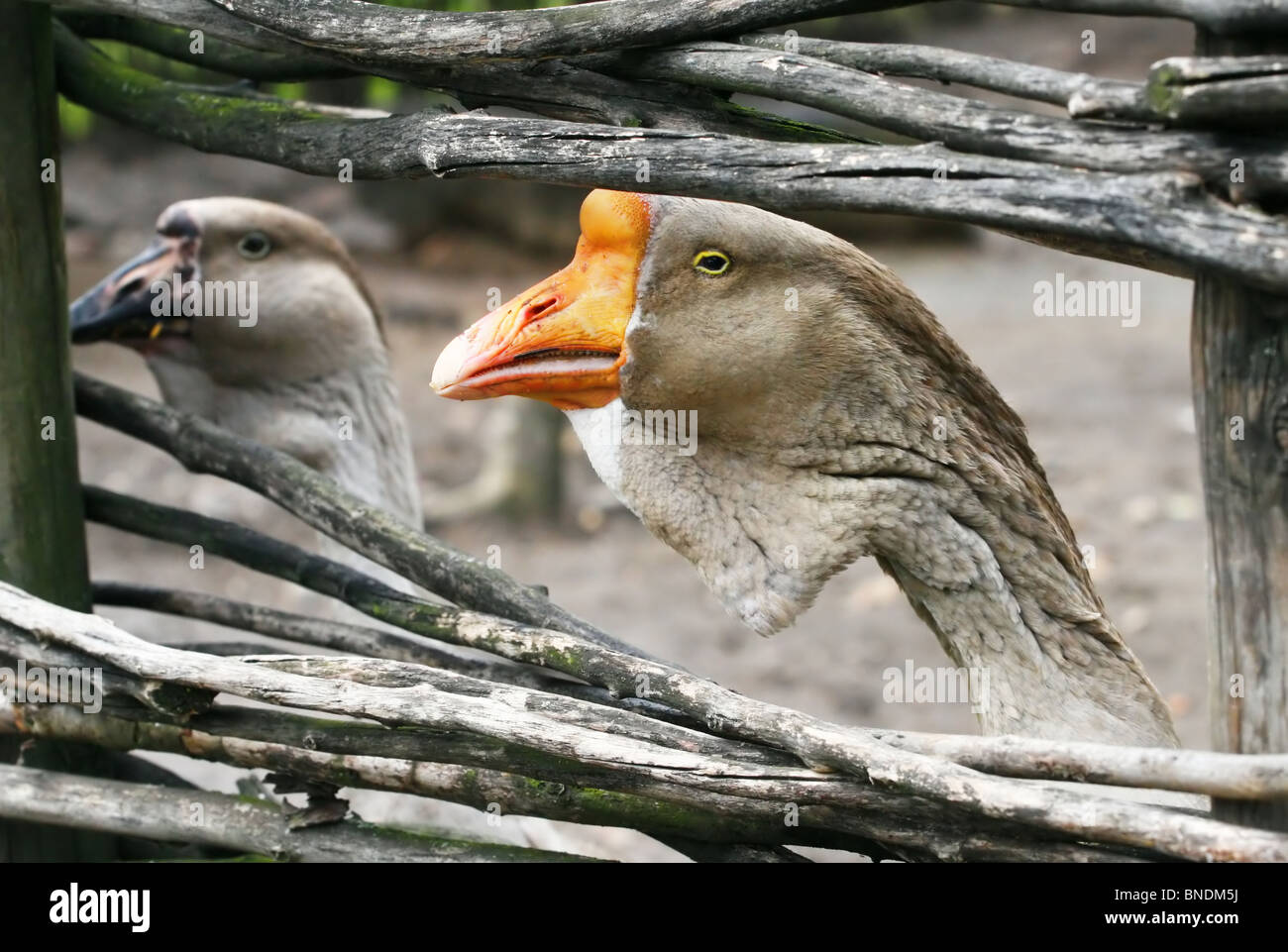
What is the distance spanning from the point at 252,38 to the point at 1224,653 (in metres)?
2.18

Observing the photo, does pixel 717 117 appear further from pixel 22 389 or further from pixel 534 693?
pixel 22 389

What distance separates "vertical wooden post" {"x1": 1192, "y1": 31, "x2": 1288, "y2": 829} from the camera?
197 cm

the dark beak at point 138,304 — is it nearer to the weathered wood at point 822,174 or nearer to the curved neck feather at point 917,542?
the weathered wood at point 822,174

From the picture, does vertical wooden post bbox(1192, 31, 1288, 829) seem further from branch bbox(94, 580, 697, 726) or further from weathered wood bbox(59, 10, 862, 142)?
branch bbox(94, 580, 697, 726)

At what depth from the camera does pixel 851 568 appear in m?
8.81

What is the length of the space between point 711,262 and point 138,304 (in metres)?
2.14

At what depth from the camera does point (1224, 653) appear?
6.97ft

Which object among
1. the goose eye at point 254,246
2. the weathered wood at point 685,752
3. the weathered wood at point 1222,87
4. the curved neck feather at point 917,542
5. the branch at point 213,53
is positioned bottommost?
the weathered wood at point 685,752

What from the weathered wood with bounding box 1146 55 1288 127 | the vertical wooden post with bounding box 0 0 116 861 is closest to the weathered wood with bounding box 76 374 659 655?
the vertical wooden post with bounding box 0 0 116 861

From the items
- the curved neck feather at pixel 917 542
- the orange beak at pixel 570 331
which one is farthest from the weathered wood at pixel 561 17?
the curved neck feather at pixel 917 542

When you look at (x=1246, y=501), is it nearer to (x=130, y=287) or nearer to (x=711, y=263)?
(x=711, y=263)

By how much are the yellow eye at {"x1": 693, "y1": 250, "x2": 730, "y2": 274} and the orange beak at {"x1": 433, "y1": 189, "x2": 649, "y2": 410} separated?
112mm

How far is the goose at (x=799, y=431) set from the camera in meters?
2.60
